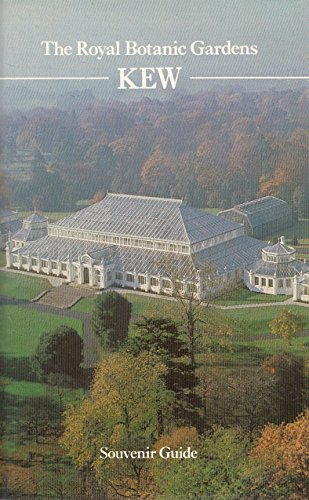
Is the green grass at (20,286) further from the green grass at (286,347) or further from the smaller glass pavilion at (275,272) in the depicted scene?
the green grass at (286,347)

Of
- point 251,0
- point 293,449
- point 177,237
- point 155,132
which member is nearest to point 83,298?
point 177,237

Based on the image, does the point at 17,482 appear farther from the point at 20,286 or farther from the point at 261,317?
the point at 261,317

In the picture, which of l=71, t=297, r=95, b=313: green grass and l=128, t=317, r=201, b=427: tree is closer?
l=128, t=317, r=201, b=427: tree

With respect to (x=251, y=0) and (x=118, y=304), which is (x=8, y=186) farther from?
(x=251, y=0)

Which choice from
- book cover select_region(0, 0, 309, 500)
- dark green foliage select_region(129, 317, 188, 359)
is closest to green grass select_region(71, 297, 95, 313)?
book cover select_region(0, 0, 309, 500)

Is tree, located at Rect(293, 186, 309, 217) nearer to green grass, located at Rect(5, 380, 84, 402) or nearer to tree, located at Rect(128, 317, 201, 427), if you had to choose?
tree, located at Rect(128, 317, 201, 427)

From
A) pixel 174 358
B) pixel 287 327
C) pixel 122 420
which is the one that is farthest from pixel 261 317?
pixel 122 420

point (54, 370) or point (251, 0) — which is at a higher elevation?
point (251, 0)
